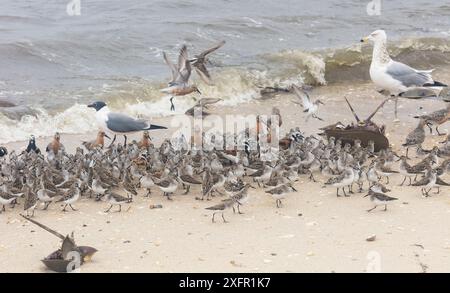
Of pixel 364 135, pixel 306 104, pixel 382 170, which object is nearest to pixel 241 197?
pixel 382 170

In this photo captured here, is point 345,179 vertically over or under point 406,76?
under

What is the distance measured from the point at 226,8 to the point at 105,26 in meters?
4.83

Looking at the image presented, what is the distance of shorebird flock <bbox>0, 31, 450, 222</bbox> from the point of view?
30.5 feet

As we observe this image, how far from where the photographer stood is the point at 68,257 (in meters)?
7.10

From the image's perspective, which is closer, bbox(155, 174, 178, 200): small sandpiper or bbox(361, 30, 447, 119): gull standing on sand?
bbox(155, 174, 178, 200): small sandpiper

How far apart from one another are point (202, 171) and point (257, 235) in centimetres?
250

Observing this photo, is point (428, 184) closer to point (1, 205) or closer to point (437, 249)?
point (437, 249)

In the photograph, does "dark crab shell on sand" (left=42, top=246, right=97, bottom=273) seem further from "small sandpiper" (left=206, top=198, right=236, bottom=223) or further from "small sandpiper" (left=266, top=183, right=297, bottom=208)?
"small sandpiper" (left=266, top=183, right=297, bottom=208)

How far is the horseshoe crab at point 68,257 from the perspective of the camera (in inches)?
277

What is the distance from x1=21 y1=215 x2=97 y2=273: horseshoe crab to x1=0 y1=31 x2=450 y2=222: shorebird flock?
1785 millimetres

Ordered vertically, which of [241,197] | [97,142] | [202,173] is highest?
[241,197]

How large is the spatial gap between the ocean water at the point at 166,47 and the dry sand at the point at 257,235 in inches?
199

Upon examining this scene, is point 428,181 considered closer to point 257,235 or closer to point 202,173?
point 257,235

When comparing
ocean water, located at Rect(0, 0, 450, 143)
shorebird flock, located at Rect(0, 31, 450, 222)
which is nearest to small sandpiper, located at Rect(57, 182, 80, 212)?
shorebird flock, located at Rect(0, 31, 450, 222)
